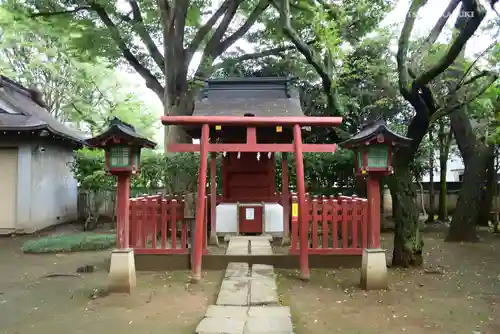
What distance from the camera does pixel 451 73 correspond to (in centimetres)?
1470

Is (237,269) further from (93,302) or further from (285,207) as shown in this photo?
(285,207)

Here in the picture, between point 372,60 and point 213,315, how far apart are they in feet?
43.9

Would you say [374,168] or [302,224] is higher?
[374,168]

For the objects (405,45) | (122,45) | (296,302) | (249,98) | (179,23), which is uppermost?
(179,23)

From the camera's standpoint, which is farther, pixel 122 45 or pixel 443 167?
pixel 443 167

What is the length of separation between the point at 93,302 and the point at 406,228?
6387 mm

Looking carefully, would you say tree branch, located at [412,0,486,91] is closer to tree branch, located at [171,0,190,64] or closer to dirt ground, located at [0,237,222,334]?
dirt ground, located at [0,237,222,334]

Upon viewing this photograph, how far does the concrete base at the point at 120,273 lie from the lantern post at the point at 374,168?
416 centimetres

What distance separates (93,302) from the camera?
6770 millimetres

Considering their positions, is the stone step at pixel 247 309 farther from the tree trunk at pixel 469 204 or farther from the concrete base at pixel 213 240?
the tree trunk at pixel 469 204

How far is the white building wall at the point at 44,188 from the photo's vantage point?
49.1 feet

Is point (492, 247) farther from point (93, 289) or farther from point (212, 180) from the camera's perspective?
point (93, 289)

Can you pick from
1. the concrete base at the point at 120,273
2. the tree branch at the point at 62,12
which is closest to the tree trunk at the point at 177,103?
the tree branch at the point at 62,12

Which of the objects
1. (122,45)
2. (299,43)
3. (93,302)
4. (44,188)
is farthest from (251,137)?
(44,188)
